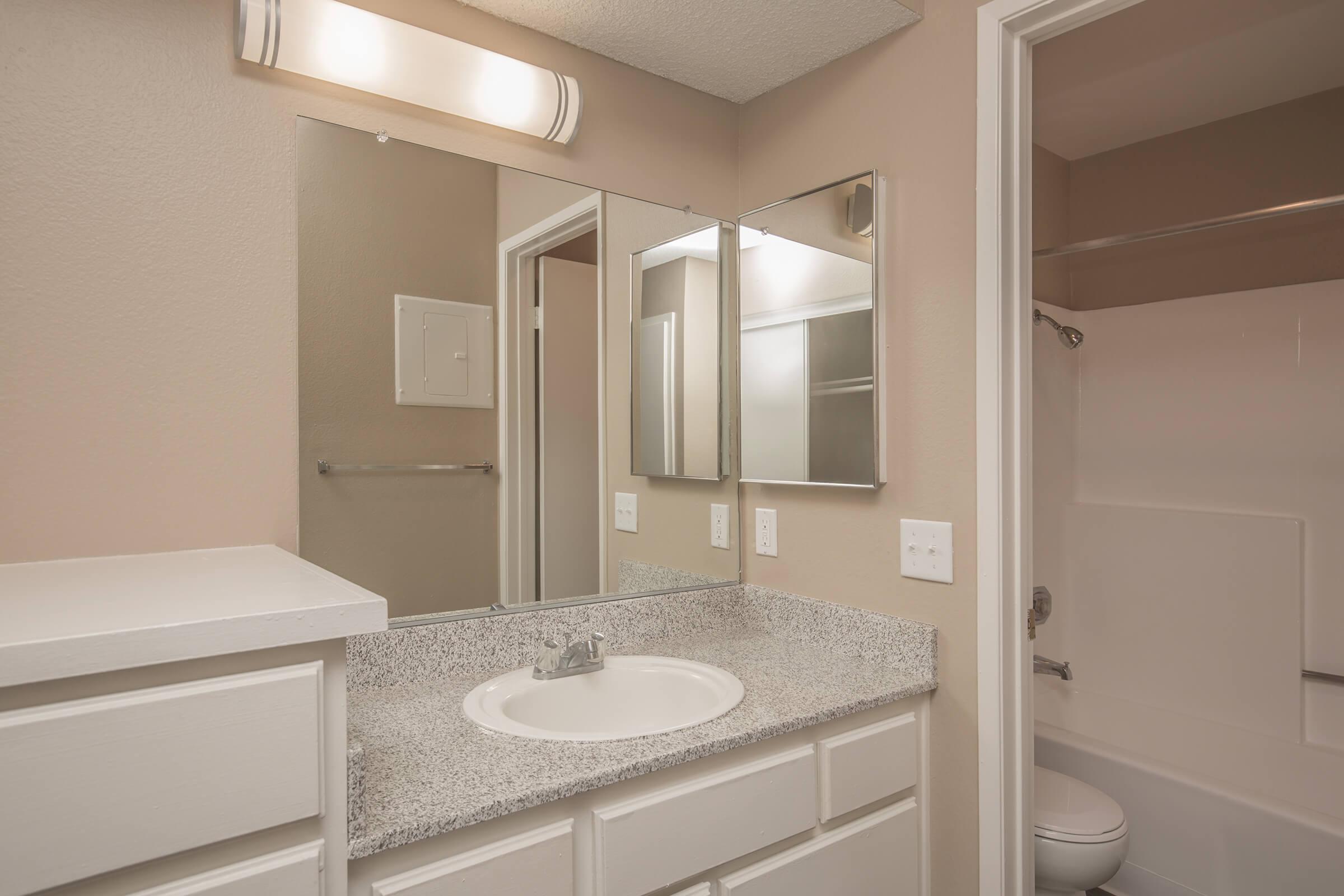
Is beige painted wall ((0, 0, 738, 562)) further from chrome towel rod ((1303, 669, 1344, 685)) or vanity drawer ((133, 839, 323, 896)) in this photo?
chrome towel rod ((1303, 669, 1344, 685))

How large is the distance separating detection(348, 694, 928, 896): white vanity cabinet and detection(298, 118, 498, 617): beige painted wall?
1.86 ft

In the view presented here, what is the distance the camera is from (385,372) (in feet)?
4.56

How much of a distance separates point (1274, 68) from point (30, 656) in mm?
2918

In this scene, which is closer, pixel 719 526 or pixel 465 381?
pixel 465 381

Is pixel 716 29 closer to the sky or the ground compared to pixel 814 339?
closer to the sky

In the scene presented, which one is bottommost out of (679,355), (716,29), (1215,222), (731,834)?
(731,834)

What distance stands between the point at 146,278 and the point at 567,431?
802 mm

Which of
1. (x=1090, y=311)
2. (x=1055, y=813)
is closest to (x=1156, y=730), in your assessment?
(x=1055, y=813)

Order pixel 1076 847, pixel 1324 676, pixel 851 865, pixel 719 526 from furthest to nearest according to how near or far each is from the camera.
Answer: pixel 1324 676
pixel 719 526
pixel 1076 847
pixel 851 865

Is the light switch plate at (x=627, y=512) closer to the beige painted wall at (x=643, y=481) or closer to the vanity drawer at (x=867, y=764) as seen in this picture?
the beige painted wall at (x=643, y=481)

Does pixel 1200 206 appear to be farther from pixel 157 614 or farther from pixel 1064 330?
pixel 157 614

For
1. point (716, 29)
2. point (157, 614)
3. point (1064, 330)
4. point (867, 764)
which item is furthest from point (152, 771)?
point (1064, 330)

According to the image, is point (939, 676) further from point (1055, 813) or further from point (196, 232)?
point (196, 232)

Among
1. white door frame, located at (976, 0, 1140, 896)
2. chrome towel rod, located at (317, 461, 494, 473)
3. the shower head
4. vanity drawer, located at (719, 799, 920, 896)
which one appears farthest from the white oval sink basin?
the shower head
